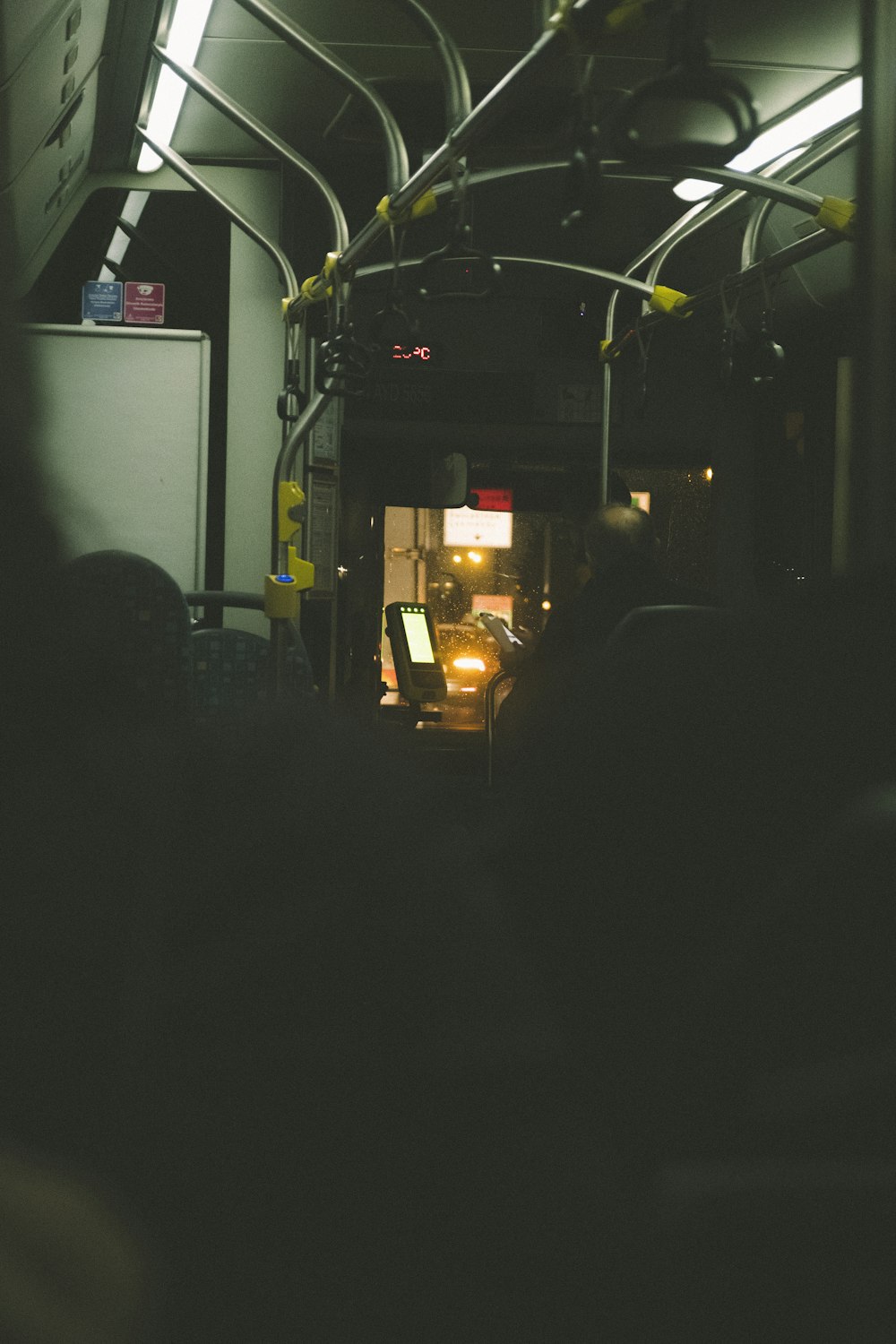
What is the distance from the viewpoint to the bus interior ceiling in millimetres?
4484

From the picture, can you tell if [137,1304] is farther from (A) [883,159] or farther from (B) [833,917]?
(A) [883,159]

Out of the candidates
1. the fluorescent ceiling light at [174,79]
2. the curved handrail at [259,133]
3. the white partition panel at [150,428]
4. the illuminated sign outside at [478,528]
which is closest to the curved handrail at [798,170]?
the curved handrail at [259,133]

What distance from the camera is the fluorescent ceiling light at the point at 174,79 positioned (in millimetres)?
4477

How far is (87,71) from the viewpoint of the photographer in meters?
4.57

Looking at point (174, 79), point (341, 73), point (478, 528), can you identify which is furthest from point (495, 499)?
point (341, 73)

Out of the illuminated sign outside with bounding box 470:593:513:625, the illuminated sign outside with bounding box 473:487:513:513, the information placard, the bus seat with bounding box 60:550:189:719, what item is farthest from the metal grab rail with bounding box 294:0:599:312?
the illuminated sign outside with bounding box 470:593:513:625

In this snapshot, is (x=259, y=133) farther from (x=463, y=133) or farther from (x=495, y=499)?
(x=495, y=499)

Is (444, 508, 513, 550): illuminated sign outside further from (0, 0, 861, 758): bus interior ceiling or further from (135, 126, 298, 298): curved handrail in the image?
(135, 126, 298, 298): curved handrail

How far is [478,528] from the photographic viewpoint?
9398mm

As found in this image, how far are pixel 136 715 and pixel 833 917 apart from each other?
1.49 ft

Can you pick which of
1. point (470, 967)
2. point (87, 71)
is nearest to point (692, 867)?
point (470, 967)

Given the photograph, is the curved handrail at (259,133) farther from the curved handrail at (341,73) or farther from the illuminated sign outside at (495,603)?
the illuminated sign outside at (495,603)

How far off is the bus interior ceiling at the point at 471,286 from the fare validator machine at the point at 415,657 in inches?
16.6

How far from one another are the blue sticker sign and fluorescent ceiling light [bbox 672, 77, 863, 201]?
274 cm
